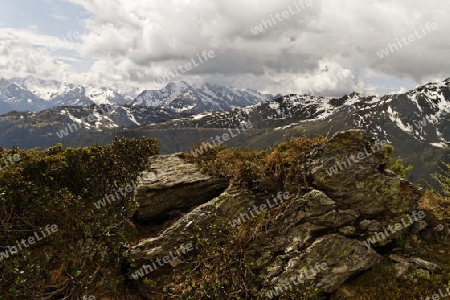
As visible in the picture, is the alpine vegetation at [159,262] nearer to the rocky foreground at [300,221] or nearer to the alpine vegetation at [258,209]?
the rocky foreground at [300,221]

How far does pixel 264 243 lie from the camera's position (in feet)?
47.1

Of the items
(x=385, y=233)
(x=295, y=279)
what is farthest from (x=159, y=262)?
(x=385, y=233)

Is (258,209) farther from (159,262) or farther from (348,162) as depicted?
(159,262)

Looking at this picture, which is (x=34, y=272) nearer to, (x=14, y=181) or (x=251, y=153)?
(x=14, y=181)

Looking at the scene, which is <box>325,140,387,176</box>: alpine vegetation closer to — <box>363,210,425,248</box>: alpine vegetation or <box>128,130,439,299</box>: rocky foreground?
<box>128,130,439,299</box>: rocky foreground

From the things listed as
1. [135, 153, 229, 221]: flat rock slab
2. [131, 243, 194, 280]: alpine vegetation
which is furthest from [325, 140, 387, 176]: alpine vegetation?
[131, 243, 194, 280]: alpine vegetation

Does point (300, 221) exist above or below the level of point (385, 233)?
above

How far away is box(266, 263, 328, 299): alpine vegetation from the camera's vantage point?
40.7 feet

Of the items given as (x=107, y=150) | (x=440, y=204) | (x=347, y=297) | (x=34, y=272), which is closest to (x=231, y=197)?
(x=347, y=297)

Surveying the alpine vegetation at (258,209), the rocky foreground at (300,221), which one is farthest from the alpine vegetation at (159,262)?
the alpine vegetation at (258,209)

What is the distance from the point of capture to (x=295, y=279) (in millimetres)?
12867

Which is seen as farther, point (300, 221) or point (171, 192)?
point (171, 192)

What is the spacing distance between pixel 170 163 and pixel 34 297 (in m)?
9.94

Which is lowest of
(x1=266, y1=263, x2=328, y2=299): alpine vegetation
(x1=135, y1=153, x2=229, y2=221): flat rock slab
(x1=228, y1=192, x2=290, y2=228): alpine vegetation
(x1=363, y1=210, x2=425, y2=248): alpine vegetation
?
(x1=363, y1=210, x2=425, y2=248): alpine vegetation
